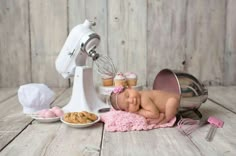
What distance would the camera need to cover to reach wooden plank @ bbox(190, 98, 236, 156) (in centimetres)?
59

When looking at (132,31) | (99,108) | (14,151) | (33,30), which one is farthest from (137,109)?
(33,30)

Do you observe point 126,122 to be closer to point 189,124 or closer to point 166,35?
point 189,124

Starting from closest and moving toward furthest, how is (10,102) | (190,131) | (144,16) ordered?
1. (190,131)
2. (10,102)
3. (144,16)

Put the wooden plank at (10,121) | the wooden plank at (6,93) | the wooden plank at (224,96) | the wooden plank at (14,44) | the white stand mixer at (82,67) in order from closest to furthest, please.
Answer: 1. the wooden plank at (10,121)
2. the white stand mixer at (82,67)
3. the wooden plank at (224,96)
4. the wooden plank at (6,93)
5. the wooden plank at (14,44)

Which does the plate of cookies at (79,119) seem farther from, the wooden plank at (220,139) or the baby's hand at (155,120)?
the wooden plank at (220,139)

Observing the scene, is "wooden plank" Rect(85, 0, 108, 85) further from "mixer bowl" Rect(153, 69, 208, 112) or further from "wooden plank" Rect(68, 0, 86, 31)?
"mixer bowl" Rect(153, 69, 208, 112)

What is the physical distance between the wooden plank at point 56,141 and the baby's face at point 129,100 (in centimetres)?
9

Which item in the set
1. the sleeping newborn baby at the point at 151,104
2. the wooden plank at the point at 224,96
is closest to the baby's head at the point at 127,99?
the sleeping newborn baby at the point at 151,104

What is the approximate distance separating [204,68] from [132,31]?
416 mm

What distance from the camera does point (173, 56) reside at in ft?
4.72

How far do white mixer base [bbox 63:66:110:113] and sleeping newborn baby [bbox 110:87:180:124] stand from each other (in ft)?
0.42

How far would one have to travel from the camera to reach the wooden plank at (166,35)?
4.64 feet

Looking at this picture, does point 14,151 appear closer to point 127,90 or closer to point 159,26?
point 127,90

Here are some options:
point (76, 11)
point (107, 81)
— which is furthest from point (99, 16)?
point (107, 81)
